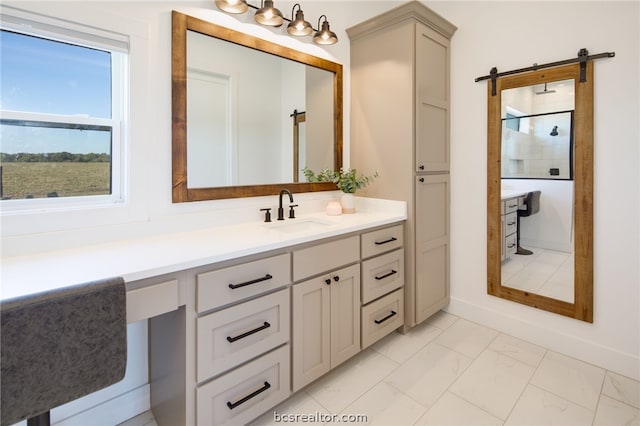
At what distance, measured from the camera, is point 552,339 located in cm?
217

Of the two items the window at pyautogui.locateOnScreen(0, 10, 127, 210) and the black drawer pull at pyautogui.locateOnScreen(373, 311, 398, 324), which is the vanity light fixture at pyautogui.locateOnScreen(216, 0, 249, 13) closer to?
the window at pyautogui.locateOnScreen(0, 10, 127, 210)

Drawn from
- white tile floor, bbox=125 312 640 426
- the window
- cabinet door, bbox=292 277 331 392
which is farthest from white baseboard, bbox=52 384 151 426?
the window

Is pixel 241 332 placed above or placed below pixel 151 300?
below

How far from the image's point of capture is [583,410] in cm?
163

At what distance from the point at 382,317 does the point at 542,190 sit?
4.45 feet

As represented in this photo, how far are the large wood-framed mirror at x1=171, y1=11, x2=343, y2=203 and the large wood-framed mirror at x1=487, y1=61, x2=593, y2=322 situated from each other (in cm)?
119

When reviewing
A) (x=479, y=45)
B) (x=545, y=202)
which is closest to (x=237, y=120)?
(x=479, y=45)

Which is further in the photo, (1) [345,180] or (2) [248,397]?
(1) [345,180]

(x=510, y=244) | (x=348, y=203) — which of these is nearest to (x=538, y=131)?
(x=510, y=244)

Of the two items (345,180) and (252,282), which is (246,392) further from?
(345,180)

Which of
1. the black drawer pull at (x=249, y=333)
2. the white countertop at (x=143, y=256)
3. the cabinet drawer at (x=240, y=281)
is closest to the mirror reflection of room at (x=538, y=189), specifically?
the white countertop at (x=143, y=256)

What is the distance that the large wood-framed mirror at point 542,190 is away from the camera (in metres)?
1.98

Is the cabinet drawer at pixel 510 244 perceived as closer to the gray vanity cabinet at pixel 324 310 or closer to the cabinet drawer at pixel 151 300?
the gray vanity cabinet at pixel 324 310

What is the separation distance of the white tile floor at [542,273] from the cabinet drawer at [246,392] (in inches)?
68.8
